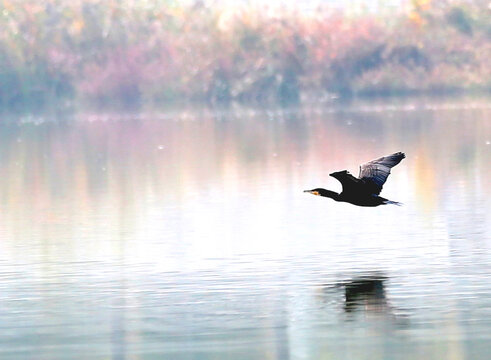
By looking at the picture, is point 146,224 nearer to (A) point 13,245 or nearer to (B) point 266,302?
(A) point 13,245

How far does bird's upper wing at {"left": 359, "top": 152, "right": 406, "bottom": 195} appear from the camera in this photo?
A: 17.5 m

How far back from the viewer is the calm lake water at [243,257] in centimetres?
1434

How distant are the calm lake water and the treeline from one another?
32.3 metres

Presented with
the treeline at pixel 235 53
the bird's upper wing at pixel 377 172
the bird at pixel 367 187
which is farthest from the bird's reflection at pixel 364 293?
the treeline at pixel 235 53

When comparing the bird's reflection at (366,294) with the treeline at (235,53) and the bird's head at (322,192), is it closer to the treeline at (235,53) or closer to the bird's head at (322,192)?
the bird's head at (322,192)

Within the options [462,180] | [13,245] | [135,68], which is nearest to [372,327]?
[13,245]

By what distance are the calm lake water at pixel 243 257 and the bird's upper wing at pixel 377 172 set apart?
957 millimetres

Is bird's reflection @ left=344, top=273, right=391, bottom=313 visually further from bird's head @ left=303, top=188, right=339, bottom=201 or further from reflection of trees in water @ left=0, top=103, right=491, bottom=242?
reflection of trees in water @ left=0, top=103, right=491, bottom=242

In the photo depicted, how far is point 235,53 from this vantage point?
71.0 meters

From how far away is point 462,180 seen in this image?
28.1m

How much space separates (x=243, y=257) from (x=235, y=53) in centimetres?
5221

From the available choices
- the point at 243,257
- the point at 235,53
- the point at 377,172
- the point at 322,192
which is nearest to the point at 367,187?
Answer: the point at 377,172

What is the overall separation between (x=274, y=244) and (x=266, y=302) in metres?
4.33

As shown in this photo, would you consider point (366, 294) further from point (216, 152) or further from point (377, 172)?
point (216, 152)
